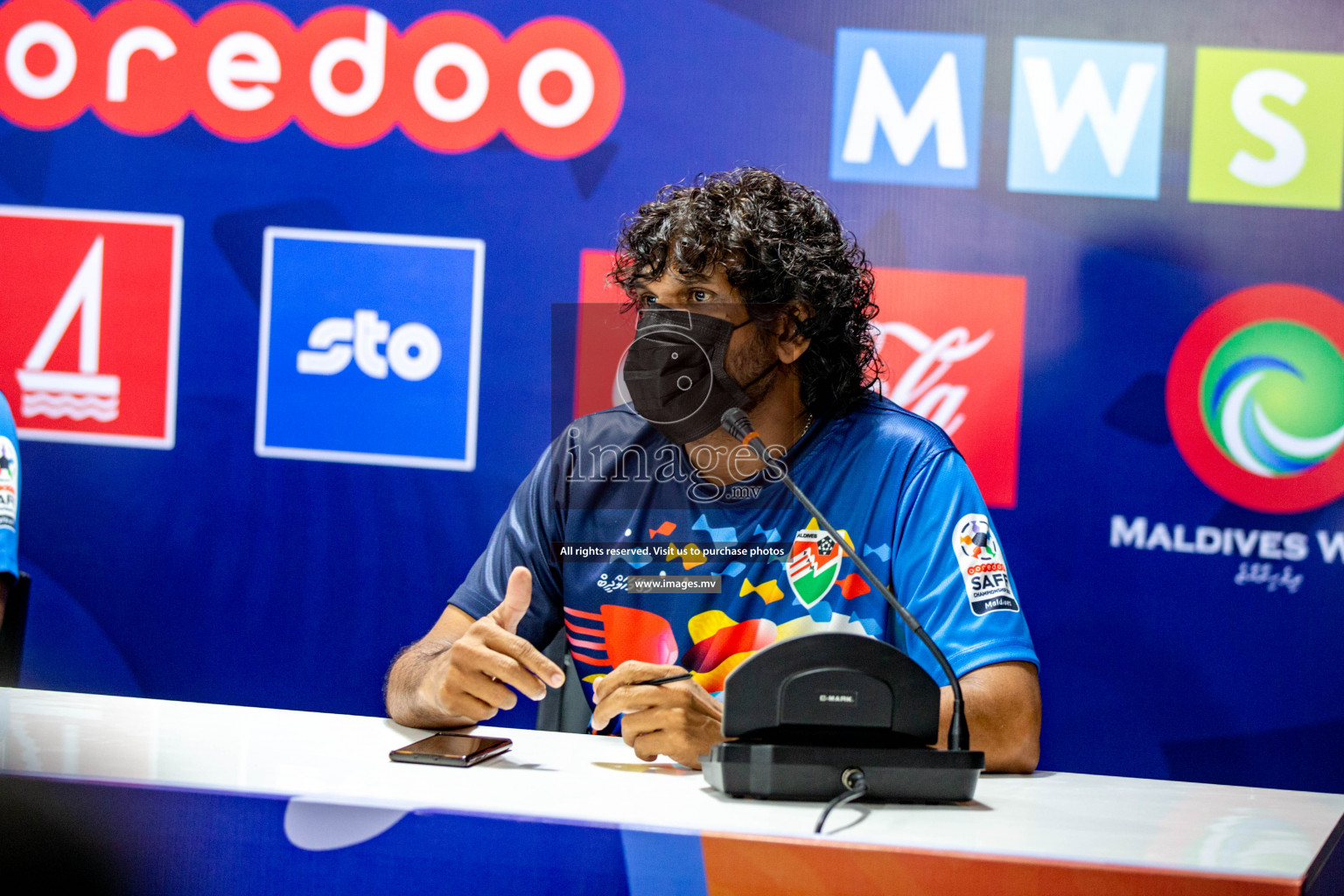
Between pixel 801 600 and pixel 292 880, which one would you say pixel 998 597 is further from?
pixel 292 880

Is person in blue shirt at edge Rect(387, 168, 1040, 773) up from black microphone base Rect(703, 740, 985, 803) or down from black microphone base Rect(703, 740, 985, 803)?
up

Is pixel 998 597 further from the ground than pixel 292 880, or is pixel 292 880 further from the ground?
pixel 998 597

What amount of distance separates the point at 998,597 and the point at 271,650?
1611 mm

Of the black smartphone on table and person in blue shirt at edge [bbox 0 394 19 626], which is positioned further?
person in blue shirt at edge [bbox 0 394 19 626]

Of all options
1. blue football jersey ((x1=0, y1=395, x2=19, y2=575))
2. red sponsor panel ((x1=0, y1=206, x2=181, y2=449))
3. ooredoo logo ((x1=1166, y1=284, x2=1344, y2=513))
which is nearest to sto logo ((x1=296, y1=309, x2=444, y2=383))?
red sponsor panel ((x1=0, y1=206, x2=181, y2=449))

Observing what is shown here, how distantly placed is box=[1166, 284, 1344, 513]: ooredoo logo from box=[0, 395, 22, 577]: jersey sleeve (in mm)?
2022

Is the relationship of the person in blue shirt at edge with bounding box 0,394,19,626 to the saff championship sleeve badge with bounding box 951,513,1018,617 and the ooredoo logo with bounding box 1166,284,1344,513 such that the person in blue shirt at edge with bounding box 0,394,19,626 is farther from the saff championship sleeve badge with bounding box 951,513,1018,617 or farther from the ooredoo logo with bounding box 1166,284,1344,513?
the ooredoo logo with bounding box 1166,284,1344,513

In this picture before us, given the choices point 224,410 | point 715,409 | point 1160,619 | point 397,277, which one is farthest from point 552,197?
point 1160,619

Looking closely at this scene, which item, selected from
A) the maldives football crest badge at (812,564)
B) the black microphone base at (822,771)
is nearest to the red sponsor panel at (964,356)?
the maldives football crest badge at (812,564)

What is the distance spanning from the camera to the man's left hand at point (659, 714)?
38.0 inches

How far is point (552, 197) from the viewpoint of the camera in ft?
7.13

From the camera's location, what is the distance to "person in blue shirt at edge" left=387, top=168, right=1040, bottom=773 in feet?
3.44

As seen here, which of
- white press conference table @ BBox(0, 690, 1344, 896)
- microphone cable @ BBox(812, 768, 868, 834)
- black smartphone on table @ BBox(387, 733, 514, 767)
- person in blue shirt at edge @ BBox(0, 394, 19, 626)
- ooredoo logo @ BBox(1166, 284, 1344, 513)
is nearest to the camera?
white press conference table @ BBox(0, 690, 1344, 896)

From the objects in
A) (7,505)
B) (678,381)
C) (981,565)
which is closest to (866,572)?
(678,381)
